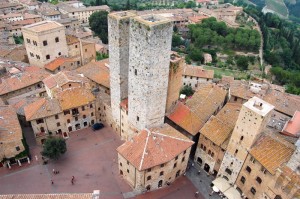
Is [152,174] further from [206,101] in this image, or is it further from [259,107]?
[206,101]

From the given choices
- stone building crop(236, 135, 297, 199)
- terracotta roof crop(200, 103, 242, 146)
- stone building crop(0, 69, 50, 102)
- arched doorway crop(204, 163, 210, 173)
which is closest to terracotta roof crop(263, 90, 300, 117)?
terracotta roof crop(200, 103, 242, 146)

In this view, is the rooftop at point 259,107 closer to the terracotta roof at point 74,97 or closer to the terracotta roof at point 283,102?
the terracotta roof at point 283,102

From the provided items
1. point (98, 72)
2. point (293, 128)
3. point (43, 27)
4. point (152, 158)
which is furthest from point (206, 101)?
point (43, 27)

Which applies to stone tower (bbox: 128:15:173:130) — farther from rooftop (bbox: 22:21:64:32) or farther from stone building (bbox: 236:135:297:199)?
rooftop (bbox: 22:21:64:32)

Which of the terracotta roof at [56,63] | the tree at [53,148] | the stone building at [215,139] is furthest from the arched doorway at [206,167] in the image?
the terracotta roof at [56,63]

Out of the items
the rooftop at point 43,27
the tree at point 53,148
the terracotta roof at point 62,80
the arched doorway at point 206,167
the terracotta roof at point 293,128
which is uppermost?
the rooftop at point 43,27

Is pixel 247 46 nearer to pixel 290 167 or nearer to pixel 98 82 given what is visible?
pixel 98 82

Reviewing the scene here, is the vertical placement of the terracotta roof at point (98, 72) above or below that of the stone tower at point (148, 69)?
below

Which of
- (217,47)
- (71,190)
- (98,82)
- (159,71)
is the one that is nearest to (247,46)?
(217,47)
